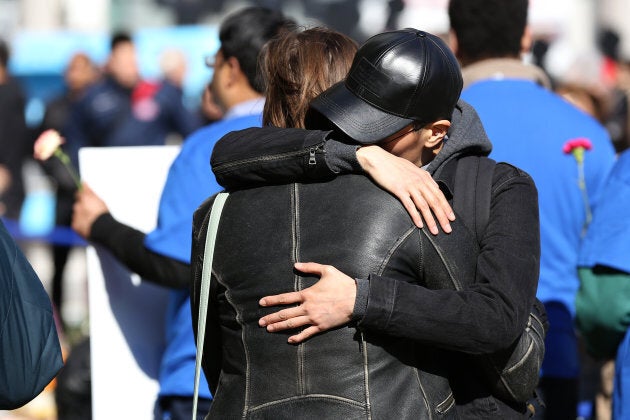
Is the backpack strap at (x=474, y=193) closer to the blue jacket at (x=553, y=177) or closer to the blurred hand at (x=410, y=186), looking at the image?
the blurred hand at (x=410, y=186)

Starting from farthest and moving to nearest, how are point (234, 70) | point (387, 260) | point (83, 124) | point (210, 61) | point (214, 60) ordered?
point (83, 124) → point (210, 61) → point (214, 60) → point (234, 70) → point (387, 260)

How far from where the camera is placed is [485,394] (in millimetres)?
2357

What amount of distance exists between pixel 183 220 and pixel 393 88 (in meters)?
1.38

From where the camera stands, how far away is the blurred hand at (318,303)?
6.97 ft

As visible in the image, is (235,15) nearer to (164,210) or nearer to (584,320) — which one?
(164,210)

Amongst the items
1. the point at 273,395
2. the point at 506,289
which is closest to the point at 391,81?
the point at 506,289

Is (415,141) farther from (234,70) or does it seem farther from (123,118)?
(123,118)

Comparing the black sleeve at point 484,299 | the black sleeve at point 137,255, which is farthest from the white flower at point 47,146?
the black sleeve at point 484,299

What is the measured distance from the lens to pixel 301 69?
2.37m

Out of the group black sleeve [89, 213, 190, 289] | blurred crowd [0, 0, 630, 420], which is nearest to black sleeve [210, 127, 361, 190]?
black sleeve [89, 213, 190, 289]

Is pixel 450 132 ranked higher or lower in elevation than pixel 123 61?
higher

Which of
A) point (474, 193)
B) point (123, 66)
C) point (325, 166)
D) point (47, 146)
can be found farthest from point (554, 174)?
point (123, 66)

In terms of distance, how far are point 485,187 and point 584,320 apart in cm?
122

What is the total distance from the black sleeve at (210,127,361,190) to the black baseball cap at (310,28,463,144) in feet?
0.16
